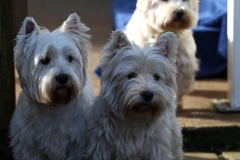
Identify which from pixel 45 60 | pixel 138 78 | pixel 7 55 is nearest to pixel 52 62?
pixel 45 60

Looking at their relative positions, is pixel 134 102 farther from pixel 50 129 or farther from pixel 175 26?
pixel 175 26

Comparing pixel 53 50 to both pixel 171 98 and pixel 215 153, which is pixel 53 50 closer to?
pixel 171 98

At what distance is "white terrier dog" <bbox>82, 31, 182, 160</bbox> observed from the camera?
4.12m

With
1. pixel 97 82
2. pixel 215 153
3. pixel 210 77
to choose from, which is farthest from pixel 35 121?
pixel 210 77

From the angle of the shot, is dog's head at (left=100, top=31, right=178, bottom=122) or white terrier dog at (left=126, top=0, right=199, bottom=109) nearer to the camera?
dog's head at (left=100, top=31, right=178, bottom=122)

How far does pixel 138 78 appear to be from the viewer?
4156 mm

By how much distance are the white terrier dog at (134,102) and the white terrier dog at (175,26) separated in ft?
6.12

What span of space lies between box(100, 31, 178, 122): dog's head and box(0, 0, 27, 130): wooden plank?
122 cm

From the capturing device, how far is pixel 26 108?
4.55 meters

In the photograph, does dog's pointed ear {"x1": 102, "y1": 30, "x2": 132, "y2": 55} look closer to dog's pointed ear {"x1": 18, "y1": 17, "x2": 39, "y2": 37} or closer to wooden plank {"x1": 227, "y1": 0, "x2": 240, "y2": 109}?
dog's pointed ear {"x1": 18, "y1": 17, "x2": 39, "y2": 37}

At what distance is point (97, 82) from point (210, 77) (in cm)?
139

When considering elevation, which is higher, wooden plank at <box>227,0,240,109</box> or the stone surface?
wooden plank at <box>227,0,240,109</box>

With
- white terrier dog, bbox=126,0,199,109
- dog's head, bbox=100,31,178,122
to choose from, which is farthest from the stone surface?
dog's head, bbox=100,31,178,122

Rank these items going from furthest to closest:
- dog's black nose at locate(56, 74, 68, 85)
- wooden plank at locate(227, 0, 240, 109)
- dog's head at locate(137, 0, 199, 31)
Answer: dog's head at locate(137, 0, 199, 31) < wooden plank at locate(227, 0, 240, 109) < dog's black nose at locate(56, 74, 68, 85)
